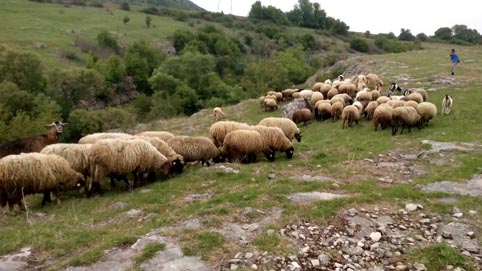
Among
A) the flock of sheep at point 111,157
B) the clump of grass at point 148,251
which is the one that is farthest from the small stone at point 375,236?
the flock of sheep at point 111,157

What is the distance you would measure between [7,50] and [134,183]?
40.9 metres

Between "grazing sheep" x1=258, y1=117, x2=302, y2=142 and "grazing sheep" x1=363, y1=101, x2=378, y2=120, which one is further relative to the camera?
"grazing sheep" x1=363, y1=101, x2=378, y2=120

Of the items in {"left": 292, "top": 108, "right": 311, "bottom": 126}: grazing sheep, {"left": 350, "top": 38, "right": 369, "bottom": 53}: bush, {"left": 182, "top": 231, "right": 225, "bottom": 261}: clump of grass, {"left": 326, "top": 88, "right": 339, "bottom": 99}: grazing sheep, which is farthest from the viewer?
{"left": 350, "top": 38, "right": 369, "bottom": 53}: bush

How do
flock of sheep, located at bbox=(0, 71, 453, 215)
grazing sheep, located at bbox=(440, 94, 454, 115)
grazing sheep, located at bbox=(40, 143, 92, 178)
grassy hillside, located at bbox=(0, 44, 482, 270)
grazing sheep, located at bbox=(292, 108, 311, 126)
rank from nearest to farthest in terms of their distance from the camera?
grassy hillside, located at bbox=(0, 44, 482, 270) < flock of sheep, located at bbox=(0, 71, 453, 215) < grazing sheep, located at bbox=(40, 143, 92, 178) < grazing sheep, located at bbox=(440, 94, 454, 115) < grazing sheep, located at bbox=(292, 108, 311, 126)

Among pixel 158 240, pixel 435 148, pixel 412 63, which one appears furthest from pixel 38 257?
pixel 412 63

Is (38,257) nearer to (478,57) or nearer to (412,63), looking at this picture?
(412,63)

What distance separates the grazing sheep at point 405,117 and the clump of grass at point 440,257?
10910mm

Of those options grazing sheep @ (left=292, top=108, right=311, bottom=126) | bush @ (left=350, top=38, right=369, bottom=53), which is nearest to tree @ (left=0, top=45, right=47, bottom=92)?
grazing sheep @ (left=292, top=108, right=311, bottom=126)

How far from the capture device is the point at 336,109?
23.2 m

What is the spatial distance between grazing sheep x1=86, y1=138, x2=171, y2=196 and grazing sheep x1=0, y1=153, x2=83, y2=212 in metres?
0.67

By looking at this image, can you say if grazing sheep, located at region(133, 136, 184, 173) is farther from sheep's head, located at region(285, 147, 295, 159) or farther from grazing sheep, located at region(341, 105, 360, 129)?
grazing sheep, located at region(341, 105, 360, 129)

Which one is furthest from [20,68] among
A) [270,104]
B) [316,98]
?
[316,98]

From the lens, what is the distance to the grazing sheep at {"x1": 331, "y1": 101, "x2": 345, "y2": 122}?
23.1m

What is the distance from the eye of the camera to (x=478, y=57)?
42875 millimetres
